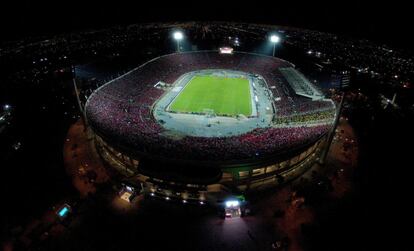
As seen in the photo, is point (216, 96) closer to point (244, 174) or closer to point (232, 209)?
point (244, 174)

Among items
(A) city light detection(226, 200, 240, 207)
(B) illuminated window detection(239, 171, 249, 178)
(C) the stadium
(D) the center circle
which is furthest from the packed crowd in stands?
(A) city light detection(226, 200, 240, 207)

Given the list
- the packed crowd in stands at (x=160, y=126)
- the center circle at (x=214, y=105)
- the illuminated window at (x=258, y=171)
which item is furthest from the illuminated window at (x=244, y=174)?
the center circle at (x=214, y=105)

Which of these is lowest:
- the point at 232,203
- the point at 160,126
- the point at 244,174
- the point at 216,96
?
the point at 232,203

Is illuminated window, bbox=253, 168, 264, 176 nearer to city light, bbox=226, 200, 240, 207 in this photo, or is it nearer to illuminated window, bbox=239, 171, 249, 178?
illuminated window, bbox=239, 171, 249, 178

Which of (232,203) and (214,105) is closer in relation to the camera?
(232,203)

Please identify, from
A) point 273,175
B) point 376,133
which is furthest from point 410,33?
point 273,175

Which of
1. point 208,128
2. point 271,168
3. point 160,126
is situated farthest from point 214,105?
point 271,168

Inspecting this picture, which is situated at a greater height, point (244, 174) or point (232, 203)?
point (244, 174)

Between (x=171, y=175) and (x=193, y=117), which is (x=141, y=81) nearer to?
(x=193, y=117)
